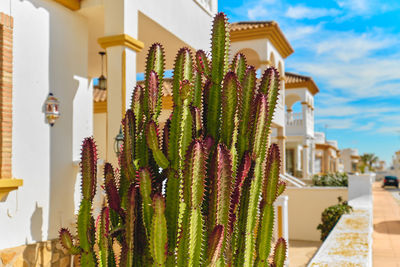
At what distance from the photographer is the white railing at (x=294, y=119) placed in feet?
88.1

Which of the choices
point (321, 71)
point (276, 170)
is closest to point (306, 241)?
point (276, 170)

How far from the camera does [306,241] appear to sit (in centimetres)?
1424

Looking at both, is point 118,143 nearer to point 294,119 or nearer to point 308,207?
point 308,207

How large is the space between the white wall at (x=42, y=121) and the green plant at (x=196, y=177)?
291 centimetres

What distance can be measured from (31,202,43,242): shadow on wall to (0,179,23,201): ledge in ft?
1.93

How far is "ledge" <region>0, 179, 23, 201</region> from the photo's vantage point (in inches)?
201

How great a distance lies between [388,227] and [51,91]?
949 cm

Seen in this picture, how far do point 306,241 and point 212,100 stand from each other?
12.7 meters

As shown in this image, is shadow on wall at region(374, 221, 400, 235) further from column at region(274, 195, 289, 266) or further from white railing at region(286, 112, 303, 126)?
white railing at region(286, 112, 303, 126)

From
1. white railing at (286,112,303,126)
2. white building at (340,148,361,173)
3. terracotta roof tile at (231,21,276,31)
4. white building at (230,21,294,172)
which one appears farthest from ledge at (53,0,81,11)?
white building at (340,148,361,173)

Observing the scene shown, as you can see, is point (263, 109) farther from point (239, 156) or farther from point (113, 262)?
point (113, 262)

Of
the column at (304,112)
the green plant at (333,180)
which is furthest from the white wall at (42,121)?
the column at (304,112)

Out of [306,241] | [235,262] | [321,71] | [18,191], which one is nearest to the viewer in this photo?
[235,262]

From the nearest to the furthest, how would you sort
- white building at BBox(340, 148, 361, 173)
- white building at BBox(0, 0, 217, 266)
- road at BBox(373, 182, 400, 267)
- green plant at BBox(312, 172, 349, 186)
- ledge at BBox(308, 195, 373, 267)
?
1. ledge at BBox(308, 195, 373, 267)
2. white building at BBox(0, 0, 217, 266)
3. road at BBox(373, 182, 400, 267)
4. green plant at BBox(312, 172, 349, 186)
5. white building at BBox(340, 148, 361, 173)
